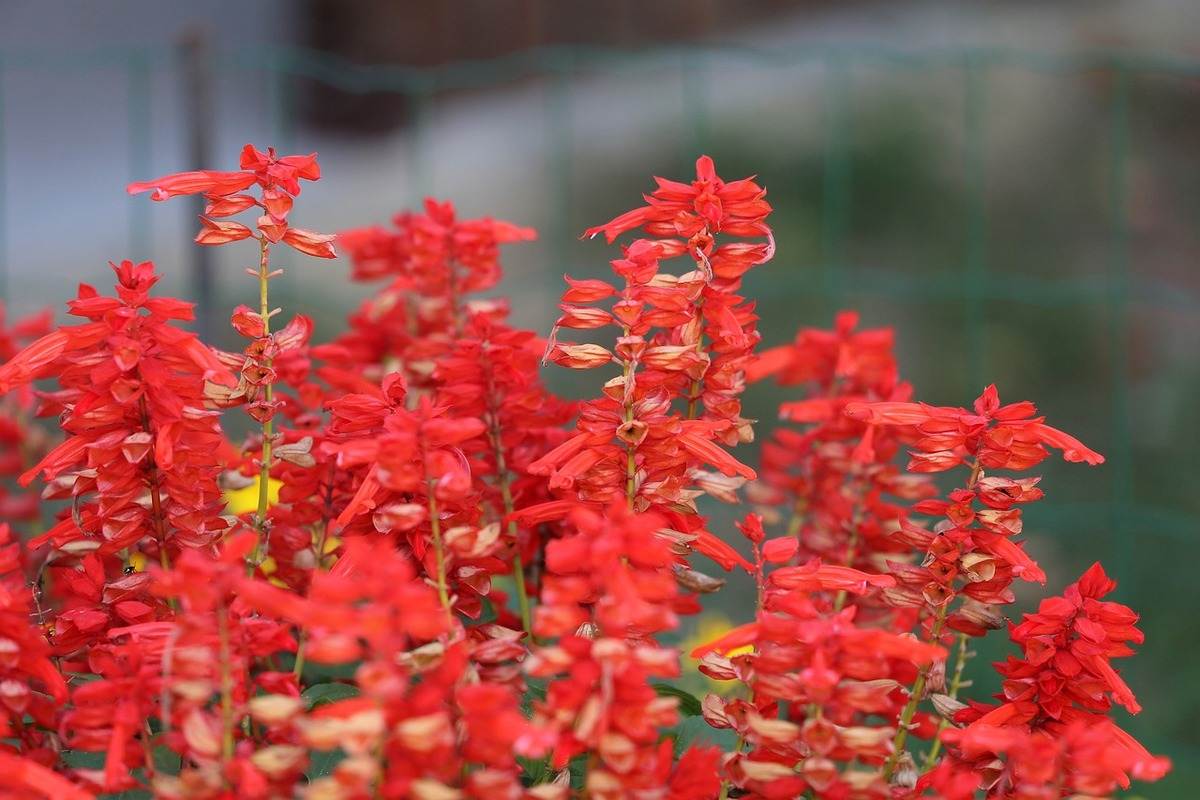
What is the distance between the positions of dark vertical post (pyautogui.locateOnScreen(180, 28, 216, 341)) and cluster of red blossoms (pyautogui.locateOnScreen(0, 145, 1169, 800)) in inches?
83.5

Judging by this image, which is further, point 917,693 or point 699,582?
point 699,582

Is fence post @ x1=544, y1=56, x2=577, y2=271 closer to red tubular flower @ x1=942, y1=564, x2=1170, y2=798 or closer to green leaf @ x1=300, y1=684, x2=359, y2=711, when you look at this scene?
green leaf @ x1=300, y1=684, x2=359, y2=711

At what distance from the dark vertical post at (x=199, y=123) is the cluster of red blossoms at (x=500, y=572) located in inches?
83.5

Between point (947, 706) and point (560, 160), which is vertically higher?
point (560, 160)

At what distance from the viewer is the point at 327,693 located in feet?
3.52

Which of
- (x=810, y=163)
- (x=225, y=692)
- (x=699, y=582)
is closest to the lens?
(x=225, y=692)

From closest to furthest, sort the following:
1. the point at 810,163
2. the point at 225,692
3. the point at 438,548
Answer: the point at 225,692
the point at 438,548
the point at 810,163

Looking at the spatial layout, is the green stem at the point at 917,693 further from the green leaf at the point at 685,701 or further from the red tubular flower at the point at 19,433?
the red tubular flower at the point at 19,433

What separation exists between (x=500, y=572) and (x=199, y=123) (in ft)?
8.61

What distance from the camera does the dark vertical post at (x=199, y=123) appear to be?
10.7 ft

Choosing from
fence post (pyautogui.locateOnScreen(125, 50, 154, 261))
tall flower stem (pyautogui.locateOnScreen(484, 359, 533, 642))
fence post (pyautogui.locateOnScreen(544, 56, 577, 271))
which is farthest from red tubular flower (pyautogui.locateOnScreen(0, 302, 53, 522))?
fence post (pyautogui.locateOnScreen(544, 56, 577, 271))

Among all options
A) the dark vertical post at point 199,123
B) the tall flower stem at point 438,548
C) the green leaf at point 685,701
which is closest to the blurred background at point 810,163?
the dark vertical post at point 199,123

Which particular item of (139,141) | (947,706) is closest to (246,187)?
(947,706)

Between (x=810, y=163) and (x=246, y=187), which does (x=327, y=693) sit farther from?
(x=810, y=163)
